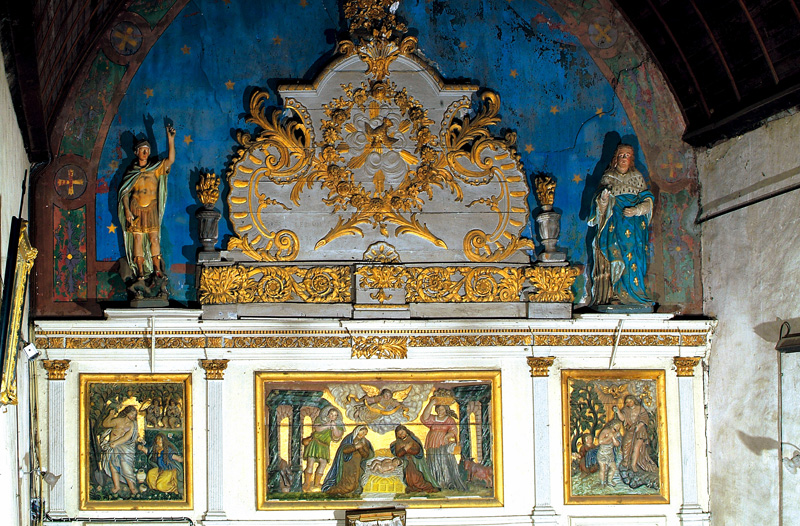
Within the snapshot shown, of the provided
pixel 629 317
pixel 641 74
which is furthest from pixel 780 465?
pixel 641 74

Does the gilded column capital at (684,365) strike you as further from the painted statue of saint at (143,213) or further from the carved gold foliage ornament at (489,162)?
the painted statue of saint at (143,213)

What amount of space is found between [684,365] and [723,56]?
3.13 m

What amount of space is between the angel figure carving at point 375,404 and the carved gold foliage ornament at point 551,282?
173 cm

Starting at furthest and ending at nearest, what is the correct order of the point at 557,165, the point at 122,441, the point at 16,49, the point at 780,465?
the point at 557,165, the point at 122,441, the point at 780,465, the point at 16,49

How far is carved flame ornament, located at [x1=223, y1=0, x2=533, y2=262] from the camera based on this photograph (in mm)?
9695

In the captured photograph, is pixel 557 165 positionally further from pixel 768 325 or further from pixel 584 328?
pixel 768 325

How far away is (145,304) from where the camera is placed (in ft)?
30.6

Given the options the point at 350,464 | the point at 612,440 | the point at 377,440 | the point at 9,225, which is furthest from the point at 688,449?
the point at 9,225

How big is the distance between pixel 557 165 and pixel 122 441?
5266 millimetres

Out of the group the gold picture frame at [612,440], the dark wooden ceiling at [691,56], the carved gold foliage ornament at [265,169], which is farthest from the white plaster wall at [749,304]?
the carved gold foliage ornament at [265,169]

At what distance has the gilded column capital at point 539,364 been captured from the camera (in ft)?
31.6

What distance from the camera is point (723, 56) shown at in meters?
9.18

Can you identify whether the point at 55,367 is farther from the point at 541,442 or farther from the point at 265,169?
the point at 541,442

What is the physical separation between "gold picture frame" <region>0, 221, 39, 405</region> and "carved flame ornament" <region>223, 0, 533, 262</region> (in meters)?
2.55
